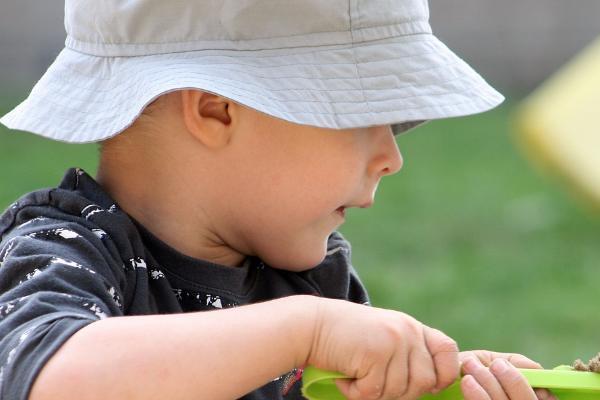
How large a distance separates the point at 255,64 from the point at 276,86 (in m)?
0.04

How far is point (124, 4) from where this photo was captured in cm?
161

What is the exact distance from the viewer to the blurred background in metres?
3.42

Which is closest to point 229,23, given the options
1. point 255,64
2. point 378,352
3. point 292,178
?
point 255,64

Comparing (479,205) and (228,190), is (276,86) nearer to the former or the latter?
(228,190)

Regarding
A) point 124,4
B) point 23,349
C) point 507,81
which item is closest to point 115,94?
point 124,4

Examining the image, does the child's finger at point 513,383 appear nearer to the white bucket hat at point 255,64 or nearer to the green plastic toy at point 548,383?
the green plastic toy at point 548,383

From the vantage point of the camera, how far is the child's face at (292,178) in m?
1.63

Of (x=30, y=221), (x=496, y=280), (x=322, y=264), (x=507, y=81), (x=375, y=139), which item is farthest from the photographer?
(x=507, y=81)

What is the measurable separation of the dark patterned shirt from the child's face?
0.26ft

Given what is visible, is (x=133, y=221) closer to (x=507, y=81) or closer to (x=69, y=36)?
(x=69, y=36)

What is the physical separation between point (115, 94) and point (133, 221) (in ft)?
0.59

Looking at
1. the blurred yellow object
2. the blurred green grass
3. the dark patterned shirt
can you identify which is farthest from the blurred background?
the dark patterned shirt

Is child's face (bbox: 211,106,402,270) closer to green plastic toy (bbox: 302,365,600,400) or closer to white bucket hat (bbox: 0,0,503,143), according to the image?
white bucket hat (bbox: 0,0,503,143)

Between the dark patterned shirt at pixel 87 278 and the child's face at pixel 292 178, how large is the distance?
0.08 m
